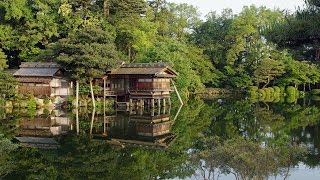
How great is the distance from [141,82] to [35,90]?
8787mm

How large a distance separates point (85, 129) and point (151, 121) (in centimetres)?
545

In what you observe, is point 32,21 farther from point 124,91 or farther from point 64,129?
point 64,129

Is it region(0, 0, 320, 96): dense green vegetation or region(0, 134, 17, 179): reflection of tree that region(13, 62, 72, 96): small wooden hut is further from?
region(0, 134, 17, 179): reflection of tree

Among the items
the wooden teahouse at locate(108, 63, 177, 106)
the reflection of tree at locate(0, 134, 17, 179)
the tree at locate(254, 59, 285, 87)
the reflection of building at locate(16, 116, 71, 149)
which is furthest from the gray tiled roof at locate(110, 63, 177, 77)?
the tree at locate(254, 59, 285, 87)

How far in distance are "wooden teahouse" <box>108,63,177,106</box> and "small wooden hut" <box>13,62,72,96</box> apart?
175 inches

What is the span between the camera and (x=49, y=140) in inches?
773

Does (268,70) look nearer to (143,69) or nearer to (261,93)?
(261,93)

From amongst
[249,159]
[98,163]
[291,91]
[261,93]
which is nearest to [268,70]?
[261,93]

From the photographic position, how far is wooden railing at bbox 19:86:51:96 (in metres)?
34.2

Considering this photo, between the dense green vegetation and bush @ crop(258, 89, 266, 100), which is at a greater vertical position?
the dense green vegetation

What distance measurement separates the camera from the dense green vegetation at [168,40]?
11633mm

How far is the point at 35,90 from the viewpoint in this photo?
34.4 m

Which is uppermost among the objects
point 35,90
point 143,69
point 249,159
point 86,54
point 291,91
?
point 86,54

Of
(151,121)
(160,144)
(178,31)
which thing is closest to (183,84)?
(151,121)
